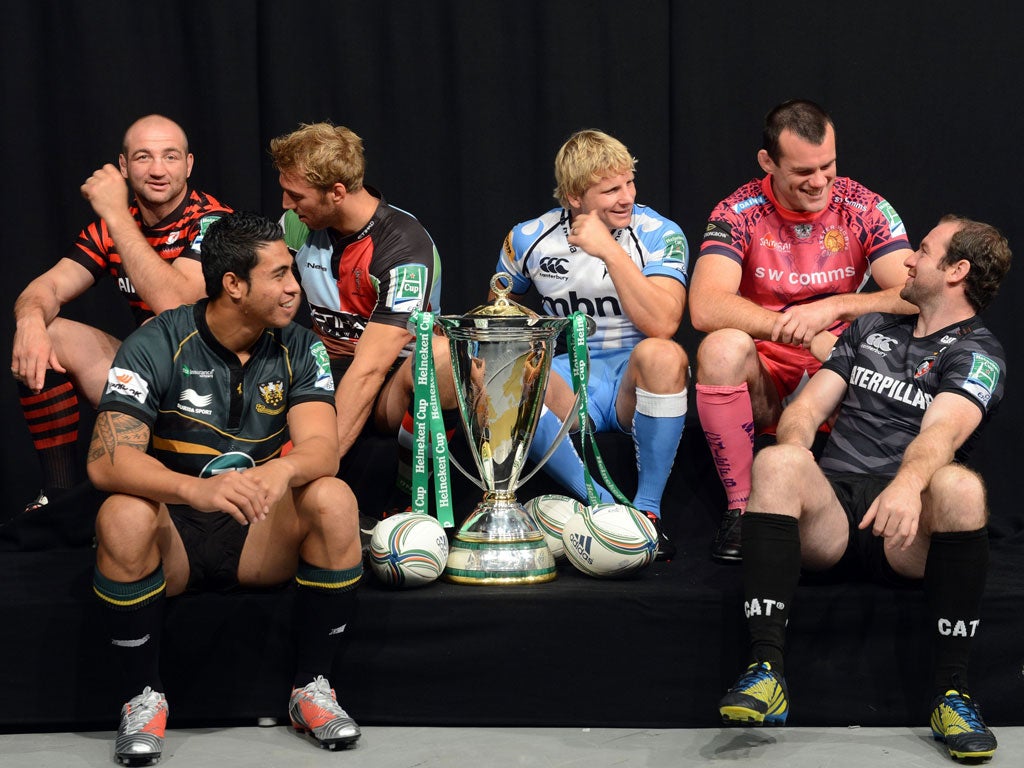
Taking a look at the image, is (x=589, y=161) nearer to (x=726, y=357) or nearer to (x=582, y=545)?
(x=726, y=357)

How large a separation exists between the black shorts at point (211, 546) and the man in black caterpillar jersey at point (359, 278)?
50 centimetres

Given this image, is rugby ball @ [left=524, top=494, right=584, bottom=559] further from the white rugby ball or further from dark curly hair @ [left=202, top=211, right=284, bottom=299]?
dark curly hair @ [left=202, top=211, right=284, bottom=299]

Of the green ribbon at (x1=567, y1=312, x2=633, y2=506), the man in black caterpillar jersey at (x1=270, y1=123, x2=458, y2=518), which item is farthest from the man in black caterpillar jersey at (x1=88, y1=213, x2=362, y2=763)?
the green ribbon at (x1=567, y1=312, x2=633, y2=506)

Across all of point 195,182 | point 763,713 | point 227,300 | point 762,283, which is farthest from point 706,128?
point 763,713

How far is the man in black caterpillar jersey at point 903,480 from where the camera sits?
2.44 metres

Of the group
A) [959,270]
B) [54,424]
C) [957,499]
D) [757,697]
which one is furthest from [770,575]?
[54,424]

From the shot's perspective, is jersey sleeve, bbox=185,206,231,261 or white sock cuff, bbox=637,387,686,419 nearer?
white sock cuff, bbox=637,387,686,419

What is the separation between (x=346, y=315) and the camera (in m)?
3.40

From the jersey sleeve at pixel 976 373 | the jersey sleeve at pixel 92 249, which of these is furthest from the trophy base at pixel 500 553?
the jersey sleeve at pixel 92 249

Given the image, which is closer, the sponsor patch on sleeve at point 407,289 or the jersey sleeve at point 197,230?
the sponsor patch on sleeve at point 407,289

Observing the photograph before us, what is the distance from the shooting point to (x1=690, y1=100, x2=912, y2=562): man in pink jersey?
3.00 meters

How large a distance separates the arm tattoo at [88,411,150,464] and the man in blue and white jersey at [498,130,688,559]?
0.99 m

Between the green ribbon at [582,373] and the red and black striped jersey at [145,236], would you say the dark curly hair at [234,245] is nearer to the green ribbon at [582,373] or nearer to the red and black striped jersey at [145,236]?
the green ribbon at [582,373]

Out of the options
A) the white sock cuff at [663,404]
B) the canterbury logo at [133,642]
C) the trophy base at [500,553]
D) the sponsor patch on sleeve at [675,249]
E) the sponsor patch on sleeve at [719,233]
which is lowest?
the canterbury logo at [133,642]
